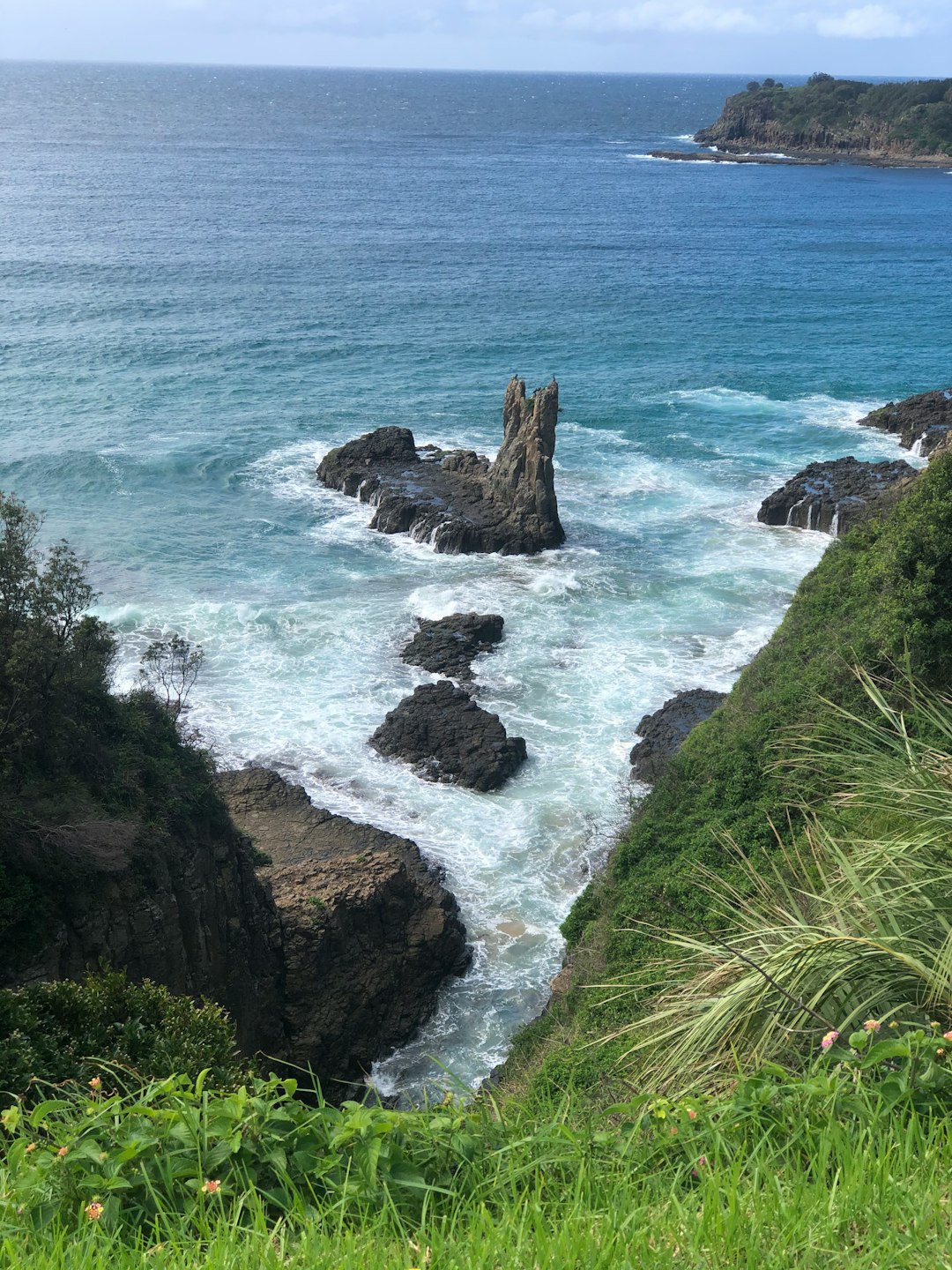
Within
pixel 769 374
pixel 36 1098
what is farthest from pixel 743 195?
pixel 36 1098

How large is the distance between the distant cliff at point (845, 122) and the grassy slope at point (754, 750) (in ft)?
497

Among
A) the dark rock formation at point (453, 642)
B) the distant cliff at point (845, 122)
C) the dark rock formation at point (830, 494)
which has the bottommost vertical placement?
the dark rock formation at point (453, 642)

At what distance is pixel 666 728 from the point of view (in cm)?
3228

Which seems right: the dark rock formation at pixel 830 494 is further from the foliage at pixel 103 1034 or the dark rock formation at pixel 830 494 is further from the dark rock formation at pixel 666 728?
the foliage at pixel 103 1034

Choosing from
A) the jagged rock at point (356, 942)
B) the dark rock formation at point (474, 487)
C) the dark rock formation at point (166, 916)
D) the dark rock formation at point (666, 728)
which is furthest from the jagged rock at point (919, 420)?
the dark rock formation at point (166, 916)

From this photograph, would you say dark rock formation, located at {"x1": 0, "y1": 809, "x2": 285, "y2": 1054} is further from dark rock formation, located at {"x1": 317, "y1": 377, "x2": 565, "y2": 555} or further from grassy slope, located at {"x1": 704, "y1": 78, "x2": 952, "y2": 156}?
grassy slope, located at {"x1": 704, "y1": 78, "x2": 952, "y2": 156}

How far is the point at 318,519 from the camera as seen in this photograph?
4897 cm

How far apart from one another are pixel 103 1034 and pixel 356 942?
11.1 m

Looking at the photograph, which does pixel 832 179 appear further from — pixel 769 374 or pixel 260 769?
pixel 260 769

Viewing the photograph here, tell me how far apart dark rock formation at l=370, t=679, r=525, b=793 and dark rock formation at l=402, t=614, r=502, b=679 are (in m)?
2.61

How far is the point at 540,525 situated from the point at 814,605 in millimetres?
17734

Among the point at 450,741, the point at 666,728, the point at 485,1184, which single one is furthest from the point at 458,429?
the point at 485,1184

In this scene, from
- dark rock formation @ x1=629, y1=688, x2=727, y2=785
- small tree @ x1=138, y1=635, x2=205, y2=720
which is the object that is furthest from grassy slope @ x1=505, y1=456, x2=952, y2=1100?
small tree @ x1=138, y1=635, x2=205, y2=720

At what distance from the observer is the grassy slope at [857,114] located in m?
158
